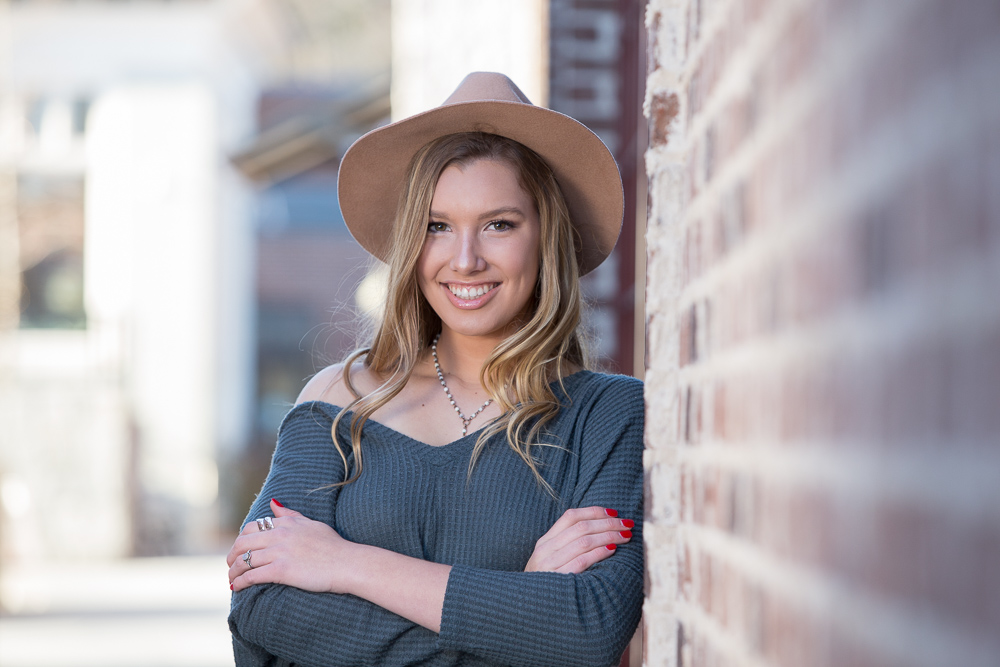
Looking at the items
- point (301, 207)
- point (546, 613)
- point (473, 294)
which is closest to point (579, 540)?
point (546, 613)

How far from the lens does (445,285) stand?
2.41m

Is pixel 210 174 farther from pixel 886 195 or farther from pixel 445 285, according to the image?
pixel 886 195

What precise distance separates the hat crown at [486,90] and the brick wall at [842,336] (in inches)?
44.2

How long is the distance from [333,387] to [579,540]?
2.48ft

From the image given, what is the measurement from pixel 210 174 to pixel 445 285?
12.5 m

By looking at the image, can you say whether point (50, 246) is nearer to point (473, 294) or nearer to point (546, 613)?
point (473, 294)

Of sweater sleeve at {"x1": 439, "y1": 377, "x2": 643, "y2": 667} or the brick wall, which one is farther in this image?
sweater sleeve at {"x1": 439, "y1": 377, "x2": 643, "y2": 667}

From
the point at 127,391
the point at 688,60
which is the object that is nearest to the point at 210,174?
the point at 127,391

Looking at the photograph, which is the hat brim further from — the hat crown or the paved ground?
the paved ground

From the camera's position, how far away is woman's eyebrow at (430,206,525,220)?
Answer: 2357 millimetres

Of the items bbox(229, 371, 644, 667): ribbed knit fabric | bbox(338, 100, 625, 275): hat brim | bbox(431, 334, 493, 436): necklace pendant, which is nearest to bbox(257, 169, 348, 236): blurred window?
bbox(338, 100, 625, 275): hat brim

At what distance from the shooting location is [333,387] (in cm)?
245

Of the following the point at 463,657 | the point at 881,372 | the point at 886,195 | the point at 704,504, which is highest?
the point at 886,195

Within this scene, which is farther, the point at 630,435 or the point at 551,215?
the point at 551,215
